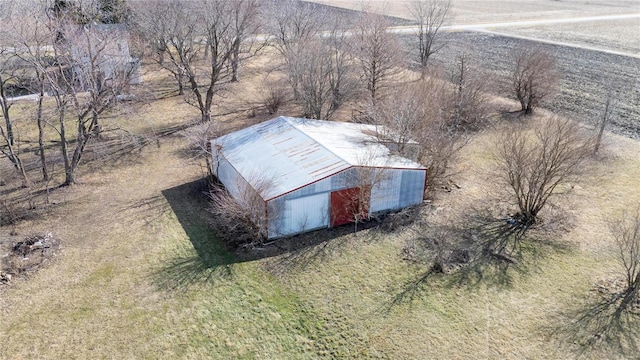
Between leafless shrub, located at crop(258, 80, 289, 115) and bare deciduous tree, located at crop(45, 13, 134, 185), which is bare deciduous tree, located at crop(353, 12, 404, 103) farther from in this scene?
bare deciduous tree, located at crop(45, 13, 134, 185)

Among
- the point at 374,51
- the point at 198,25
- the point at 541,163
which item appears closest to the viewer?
the point at 541,163

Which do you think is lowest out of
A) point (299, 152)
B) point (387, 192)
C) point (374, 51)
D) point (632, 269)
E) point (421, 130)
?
point (632, 269)

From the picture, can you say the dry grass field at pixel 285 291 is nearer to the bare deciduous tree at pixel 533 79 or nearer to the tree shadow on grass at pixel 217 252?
the tree shadow on grass at pixel 217 252

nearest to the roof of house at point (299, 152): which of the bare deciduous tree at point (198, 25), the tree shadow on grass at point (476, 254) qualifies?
the tree shadow on grass at point (476, 254)

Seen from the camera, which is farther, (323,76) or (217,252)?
(323,76)

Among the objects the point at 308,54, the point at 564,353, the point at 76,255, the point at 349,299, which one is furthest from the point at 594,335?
the point at 308,54

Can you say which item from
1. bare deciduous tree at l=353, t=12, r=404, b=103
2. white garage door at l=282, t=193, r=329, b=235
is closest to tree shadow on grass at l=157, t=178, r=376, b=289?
white garage door at l=282, t=193, r=329, b=235

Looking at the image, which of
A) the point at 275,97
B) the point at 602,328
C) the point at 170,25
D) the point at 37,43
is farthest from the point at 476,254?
the point at 170,25

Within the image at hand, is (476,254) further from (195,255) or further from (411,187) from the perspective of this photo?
(195,255)
